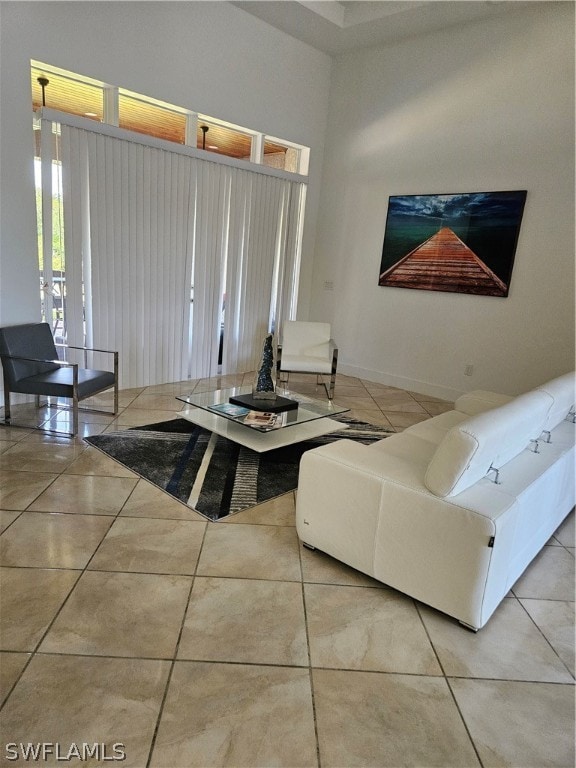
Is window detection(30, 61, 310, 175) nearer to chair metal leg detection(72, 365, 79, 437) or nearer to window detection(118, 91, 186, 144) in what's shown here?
window detection(118, 91, 186, 144)

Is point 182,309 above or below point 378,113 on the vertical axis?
below

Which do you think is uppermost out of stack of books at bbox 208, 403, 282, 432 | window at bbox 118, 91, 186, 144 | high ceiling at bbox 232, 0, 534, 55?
high ceiling at bbox 232, 0, 534, 55

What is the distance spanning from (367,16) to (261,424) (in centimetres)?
445

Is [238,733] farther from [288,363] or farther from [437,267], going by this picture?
[437,267]

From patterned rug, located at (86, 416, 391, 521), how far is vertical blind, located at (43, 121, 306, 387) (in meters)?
1.37

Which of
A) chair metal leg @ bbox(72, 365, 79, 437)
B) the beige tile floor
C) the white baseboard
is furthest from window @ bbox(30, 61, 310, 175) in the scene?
the beige tile floor

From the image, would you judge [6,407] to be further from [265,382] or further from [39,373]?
[265,382]

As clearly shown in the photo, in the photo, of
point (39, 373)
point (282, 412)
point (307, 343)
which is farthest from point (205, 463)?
point (307, 343)

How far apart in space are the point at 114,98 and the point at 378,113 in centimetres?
294

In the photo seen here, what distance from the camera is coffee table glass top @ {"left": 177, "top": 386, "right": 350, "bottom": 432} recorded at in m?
3.29

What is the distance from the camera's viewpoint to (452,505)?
1.86 m

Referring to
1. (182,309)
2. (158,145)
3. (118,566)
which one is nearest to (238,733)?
(118,566)

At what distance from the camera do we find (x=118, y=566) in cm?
219

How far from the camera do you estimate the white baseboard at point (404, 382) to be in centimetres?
541
